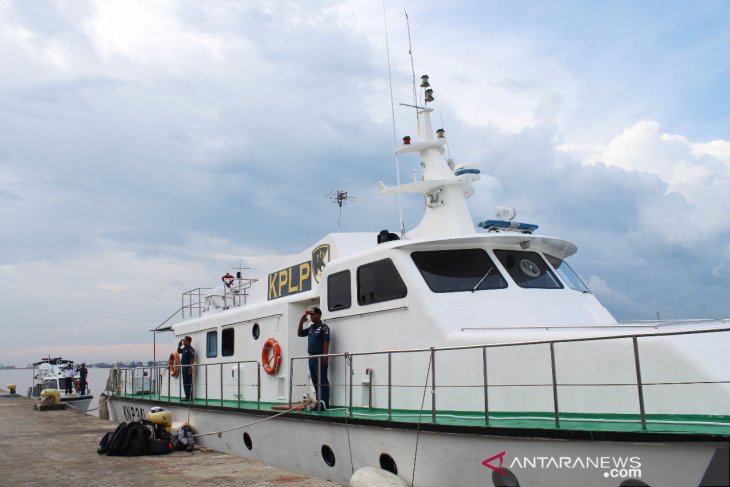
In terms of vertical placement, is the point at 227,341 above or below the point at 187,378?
above

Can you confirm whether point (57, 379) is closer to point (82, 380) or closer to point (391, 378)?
point (82, 380)

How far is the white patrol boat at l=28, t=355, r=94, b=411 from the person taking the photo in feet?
104

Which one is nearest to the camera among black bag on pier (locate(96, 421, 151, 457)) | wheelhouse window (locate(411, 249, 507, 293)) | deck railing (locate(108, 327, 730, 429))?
deck railing (locate(108, 327, 730, 429))

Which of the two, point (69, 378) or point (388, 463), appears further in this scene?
point (69, 378)

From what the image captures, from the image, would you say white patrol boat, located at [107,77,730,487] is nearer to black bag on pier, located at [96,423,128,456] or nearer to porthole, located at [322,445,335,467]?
porthole, located at [322,445,335,467]

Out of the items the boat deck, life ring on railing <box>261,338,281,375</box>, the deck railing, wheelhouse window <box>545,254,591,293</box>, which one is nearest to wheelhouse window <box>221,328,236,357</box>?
the deck railing

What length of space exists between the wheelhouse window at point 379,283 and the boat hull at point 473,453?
164 centimetres

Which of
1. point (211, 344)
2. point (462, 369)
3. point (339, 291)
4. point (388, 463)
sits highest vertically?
point (339, 291)

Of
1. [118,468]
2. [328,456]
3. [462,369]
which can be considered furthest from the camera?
[118,468]

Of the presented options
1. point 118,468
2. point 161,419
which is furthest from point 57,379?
point 118,468

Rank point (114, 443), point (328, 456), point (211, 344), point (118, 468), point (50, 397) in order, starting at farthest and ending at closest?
1. point (50, 397)
2. point (211, 344)
3. point (114, 443)
4. point (118, 468)
5. point (328, 456)

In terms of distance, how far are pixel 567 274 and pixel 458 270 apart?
5.99ft

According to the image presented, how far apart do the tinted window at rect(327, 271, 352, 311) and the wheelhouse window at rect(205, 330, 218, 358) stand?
440cm

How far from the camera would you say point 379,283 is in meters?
8.30
